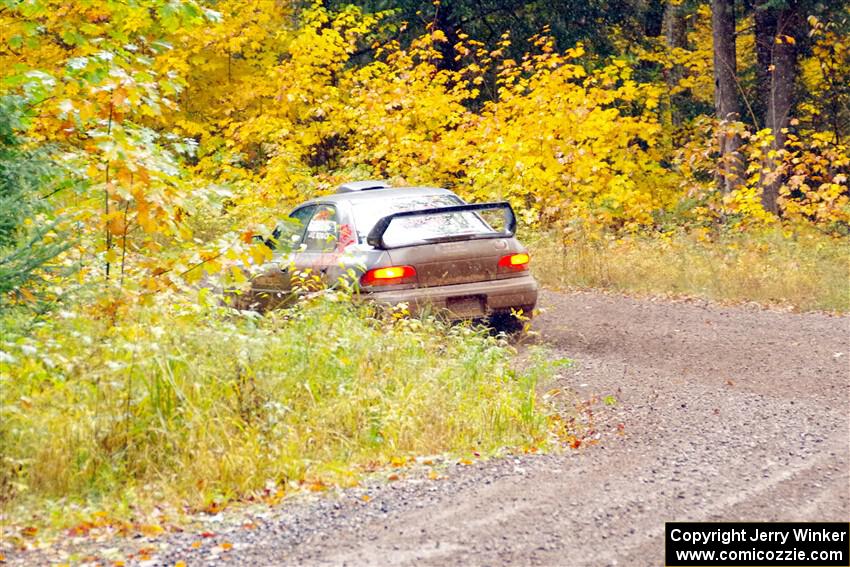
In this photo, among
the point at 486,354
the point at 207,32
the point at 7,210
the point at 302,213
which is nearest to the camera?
the point at 7,210

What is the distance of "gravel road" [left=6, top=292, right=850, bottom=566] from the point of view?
4895 millimetres

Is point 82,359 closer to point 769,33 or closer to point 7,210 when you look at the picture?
point 7,210

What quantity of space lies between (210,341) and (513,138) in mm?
12919

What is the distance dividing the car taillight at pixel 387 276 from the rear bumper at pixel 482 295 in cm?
10

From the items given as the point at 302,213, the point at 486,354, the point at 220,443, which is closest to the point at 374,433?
the point at 220,443

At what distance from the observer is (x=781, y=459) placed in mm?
6289

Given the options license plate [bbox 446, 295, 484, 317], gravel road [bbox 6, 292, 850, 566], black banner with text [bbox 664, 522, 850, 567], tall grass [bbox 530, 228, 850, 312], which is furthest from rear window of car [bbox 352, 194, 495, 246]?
black banner with text [bbox 664, 522, 850, 567]

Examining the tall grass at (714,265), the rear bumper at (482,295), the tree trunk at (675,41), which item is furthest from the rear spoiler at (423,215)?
the tree trunk at (675,41)

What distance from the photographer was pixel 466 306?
412 inches

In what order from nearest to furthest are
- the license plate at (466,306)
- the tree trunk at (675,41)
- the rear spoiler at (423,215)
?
the rear spoiler at (423,215) → the license plate at (466,306) → the tree trunk at (675,41)

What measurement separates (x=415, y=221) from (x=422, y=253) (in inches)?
19.1

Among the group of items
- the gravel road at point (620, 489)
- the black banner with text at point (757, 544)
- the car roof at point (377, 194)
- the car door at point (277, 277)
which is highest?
the car roof at point (377, 194)

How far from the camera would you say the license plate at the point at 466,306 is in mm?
10383

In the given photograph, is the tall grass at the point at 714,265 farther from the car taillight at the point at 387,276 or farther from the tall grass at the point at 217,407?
the tall grass at the point at 217,407
